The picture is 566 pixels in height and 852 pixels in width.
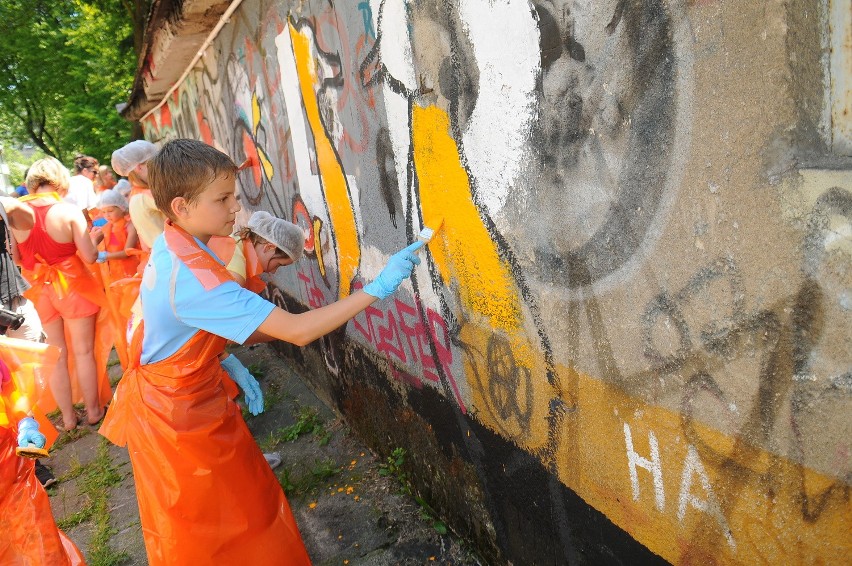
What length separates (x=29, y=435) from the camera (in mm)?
2297

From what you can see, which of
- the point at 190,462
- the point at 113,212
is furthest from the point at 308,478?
the point at 113,212

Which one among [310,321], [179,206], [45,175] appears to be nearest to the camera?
[310,321]

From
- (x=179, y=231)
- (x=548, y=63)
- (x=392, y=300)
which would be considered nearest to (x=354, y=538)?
(x=392, y=300)

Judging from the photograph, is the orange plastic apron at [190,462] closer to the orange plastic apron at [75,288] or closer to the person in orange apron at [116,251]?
the orange plastic apron at [75,288]

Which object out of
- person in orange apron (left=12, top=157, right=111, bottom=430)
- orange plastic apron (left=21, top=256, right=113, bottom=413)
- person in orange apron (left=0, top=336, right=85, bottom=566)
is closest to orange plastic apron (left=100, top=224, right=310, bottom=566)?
person in orange apron (left=0, top=336, right=85, bottom=566)

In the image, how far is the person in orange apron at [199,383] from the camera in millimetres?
1883

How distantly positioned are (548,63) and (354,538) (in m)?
2.30

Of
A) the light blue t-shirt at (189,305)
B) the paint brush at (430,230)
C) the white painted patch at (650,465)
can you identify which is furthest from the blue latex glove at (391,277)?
the white painted patch at (650,465)

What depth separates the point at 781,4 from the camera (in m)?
0.98

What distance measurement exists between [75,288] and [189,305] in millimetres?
3261

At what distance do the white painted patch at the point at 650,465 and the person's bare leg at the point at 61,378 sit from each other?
4.54 metres

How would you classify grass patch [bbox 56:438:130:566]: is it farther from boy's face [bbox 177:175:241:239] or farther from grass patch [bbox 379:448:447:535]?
boy's face [bbox 177:175:241:239]

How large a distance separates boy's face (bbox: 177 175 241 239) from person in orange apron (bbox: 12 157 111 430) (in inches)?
109

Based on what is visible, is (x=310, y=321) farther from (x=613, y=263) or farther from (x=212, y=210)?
(x=613, y=263)
